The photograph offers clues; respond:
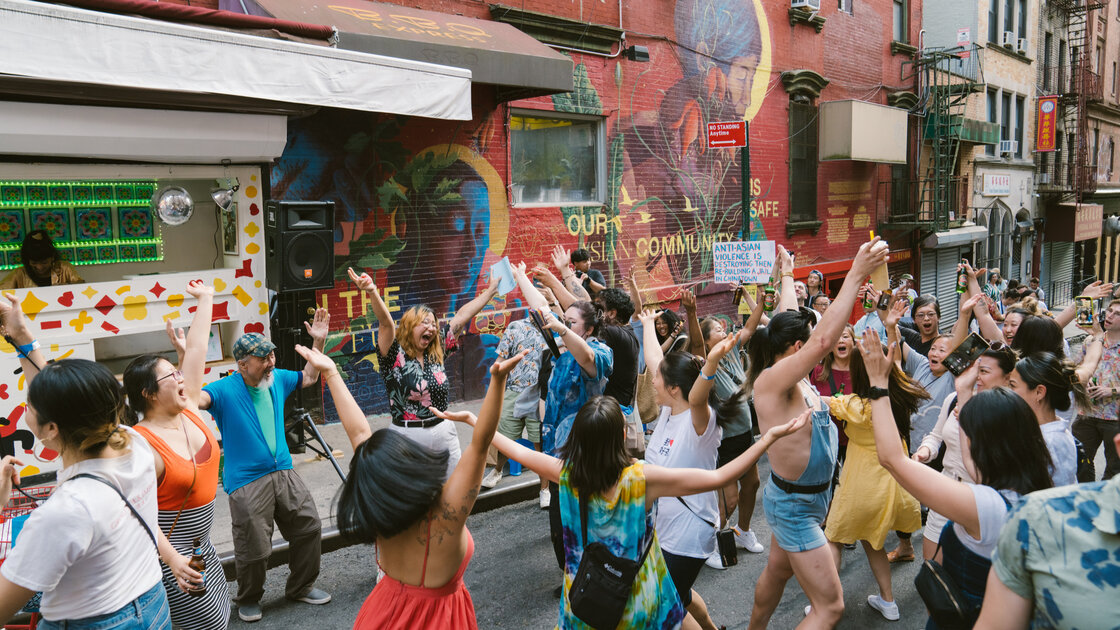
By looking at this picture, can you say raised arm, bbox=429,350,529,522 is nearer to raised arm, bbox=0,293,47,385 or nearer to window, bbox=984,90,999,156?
A: raised arm, bbox=0,293,47,385

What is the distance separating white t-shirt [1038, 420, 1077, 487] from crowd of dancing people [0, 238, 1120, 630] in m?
0.02

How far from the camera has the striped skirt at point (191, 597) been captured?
11.9ft

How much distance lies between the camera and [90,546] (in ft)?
8.15

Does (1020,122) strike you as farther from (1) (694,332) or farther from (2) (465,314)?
(2) (465,314)

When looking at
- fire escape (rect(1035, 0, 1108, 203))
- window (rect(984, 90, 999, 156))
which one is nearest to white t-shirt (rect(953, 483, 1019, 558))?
window (rect(984, 90, 999, 156))

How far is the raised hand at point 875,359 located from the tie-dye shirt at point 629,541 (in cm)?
98

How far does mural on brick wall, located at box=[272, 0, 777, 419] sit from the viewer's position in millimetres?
8773

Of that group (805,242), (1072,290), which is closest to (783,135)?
(805,242)

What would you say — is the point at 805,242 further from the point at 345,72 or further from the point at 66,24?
the point at 66,24

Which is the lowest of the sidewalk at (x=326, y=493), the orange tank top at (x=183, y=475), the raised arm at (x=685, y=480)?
the sidewalk at (x=326, y=493)

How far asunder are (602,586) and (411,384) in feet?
8.19

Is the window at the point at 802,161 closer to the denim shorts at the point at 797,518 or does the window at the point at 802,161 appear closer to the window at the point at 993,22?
the window at the point at 993,22

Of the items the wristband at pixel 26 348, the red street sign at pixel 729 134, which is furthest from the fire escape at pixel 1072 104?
the wristband at pixel 26 348

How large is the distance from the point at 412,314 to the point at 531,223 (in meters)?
5.80
